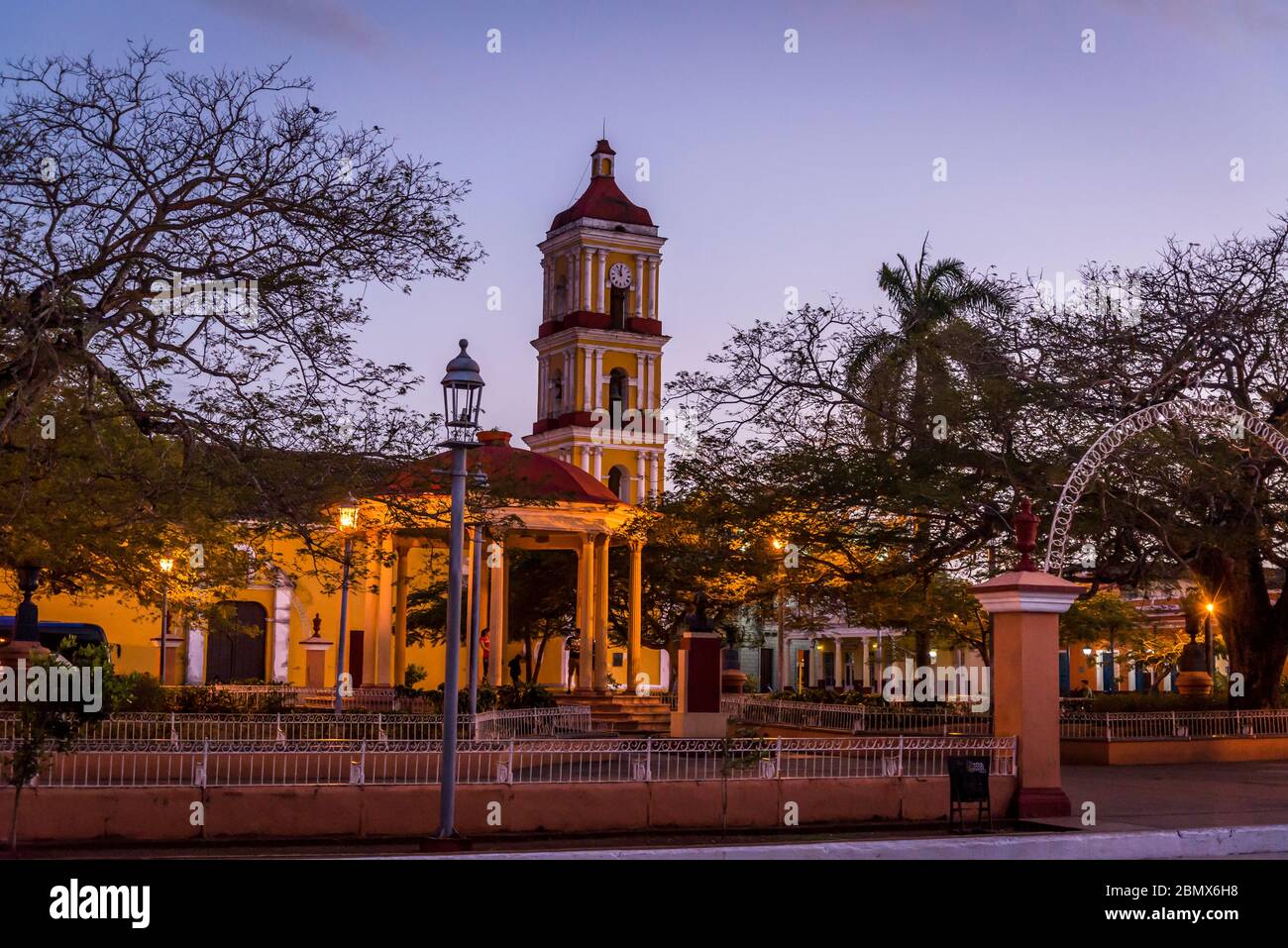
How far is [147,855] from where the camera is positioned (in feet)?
49.0

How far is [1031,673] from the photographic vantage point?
18.0 meters

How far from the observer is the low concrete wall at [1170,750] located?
26797 millimetres

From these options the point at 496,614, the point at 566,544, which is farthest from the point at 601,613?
the point at 496,614

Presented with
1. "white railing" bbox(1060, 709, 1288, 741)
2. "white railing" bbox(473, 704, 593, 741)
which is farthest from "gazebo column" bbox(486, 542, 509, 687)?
"white railing" bbox(1060, 709, 1288, 741)

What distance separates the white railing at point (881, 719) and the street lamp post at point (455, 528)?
1476cm

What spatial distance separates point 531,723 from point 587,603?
35.0ft

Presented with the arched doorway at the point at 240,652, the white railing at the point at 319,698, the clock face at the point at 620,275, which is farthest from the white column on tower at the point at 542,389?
the white railing at the point at 319,698

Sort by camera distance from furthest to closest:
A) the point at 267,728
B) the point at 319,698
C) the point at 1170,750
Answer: the point at 319,698 < the point at 1170,750 < the point at 267,728

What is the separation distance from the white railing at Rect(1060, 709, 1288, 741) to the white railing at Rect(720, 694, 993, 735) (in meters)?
1.70

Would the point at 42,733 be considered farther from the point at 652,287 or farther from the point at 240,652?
the point at 652,287

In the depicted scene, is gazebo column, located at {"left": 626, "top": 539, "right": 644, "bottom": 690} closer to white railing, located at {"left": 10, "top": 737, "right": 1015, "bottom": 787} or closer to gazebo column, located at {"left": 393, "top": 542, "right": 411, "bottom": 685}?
gazebo column, located at {"left": 393, "top": 542, "right": 411, "bottom": 685}

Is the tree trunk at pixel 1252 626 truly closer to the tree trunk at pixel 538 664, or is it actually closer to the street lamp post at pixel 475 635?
the street lamp post at pixel 475 635
